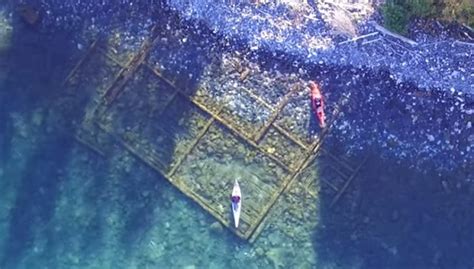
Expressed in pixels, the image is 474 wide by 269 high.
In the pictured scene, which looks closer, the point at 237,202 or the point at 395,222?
the point at 237,202

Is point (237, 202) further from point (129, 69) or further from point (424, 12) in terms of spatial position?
point (424, 12)

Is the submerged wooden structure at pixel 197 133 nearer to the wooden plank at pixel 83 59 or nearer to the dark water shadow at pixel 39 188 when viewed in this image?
the wooden plank at pixel 83 59

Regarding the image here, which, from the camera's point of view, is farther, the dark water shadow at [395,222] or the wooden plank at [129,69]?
the dark water shadow at [395,222]

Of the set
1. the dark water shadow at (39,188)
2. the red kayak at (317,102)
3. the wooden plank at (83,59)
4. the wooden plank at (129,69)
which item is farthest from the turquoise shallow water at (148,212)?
the red kayak at (317,102)

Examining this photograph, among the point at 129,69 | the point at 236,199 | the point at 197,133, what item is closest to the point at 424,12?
the point at 197,133

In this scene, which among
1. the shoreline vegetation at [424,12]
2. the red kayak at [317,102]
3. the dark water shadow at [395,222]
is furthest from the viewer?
the dark water shadow at [395,222]

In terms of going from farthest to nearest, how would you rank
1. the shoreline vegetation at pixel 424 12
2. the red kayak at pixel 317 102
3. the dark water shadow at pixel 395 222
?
1. the dark water shadow at pixel 395 222
2. the red kayak at pixel 317 102
3. the shoreline vegetation at pixel 424 12
